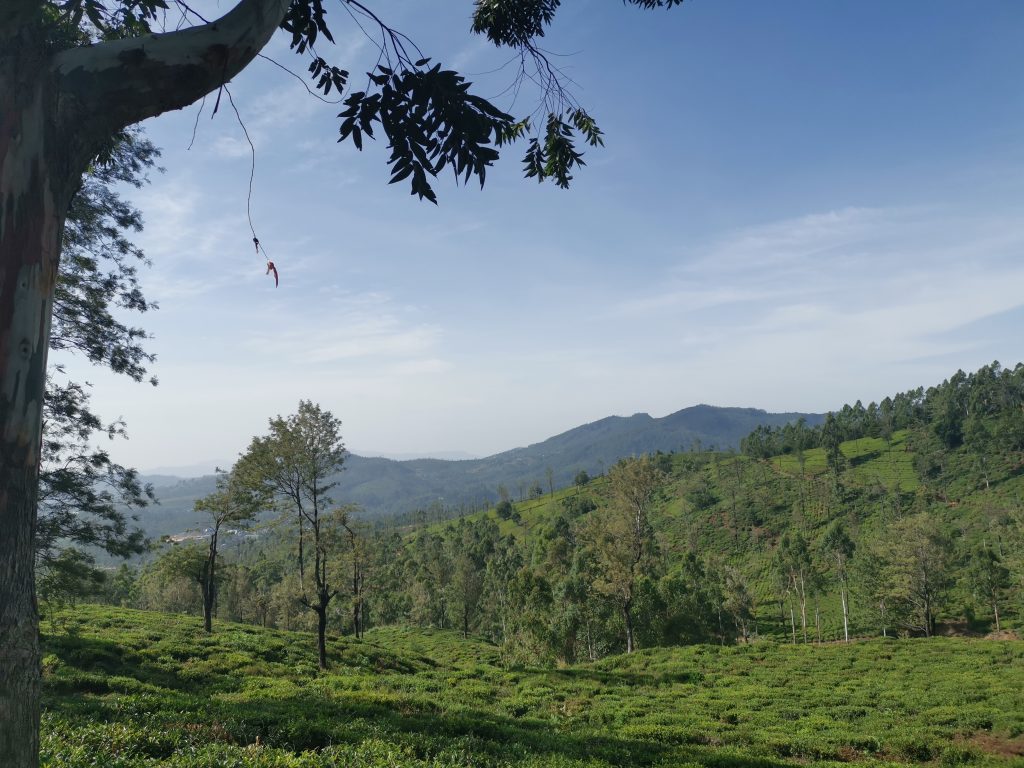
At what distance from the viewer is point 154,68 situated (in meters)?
3.66

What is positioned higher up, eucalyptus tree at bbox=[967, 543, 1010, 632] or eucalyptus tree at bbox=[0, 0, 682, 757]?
eucalyptus tree at bbox=[0, 0, 682, 757]

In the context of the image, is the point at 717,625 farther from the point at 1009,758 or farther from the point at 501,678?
the point at 1009,758

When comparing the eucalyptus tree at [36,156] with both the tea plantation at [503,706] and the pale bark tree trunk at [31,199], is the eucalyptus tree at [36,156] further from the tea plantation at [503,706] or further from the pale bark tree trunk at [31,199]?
the tea plantation at [503,706]

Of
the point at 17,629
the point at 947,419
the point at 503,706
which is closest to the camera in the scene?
the point at 17,629

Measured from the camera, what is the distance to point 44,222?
10.8 ft

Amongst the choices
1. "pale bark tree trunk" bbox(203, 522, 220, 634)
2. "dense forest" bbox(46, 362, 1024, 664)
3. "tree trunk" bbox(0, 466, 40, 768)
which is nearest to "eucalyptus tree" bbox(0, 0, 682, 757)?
"tree trunk" bbox(0, 466, 40, 768)

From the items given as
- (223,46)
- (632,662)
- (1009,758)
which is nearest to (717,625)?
(632,662)

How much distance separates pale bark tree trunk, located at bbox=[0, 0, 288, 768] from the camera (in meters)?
2.96

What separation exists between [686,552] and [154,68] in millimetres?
85592

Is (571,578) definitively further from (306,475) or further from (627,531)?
(306,475)

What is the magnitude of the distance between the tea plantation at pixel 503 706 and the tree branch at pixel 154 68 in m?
7.85

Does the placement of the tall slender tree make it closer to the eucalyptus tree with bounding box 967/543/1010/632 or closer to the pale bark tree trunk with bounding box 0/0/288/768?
the pale bark tree trunk with bounding box 0/0/288/768

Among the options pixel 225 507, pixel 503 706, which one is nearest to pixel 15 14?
pixel 503 706

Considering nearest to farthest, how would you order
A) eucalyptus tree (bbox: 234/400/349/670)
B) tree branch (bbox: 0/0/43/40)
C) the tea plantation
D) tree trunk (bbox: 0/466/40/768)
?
tree trunk (bbox: 0/466/40/768) < tree branch (bbox: 0/0/43/40) < the tea plantation < eucalyptus tree (bbox: 234/400/349/670)
